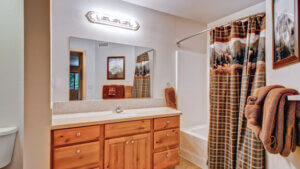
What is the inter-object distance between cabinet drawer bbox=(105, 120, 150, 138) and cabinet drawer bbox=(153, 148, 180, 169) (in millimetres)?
401

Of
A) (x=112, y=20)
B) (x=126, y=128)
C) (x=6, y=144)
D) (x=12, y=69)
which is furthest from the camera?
(x=112, y=20)

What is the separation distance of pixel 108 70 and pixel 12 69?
100cm

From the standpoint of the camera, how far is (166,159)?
1.88 metres

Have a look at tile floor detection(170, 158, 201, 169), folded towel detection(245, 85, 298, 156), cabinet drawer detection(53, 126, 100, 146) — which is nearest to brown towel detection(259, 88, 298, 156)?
folded towel detection(245, 85, 298, 156)

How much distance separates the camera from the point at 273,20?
2.99 ft

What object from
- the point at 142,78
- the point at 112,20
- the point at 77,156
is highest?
the point at 112,20

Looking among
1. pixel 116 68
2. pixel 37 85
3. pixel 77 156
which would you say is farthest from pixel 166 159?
pixel 37 85

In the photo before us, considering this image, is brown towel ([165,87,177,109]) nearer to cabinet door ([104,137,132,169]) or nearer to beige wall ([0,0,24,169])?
cabinet door ([104,137,132,169])

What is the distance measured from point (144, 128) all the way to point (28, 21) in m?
1.50

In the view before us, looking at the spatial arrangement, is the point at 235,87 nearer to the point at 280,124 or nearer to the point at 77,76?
the point at 280,124

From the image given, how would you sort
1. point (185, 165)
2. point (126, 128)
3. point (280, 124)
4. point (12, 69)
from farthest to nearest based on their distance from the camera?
point (185, 165)
point (126, 128)
point (12, 69)
point (280, 124)

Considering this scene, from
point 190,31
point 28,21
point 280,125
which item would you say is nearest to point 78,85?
point 28,21

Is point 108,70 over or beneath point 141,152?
over

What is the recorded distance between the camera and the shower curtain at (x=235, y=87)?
1450mm
